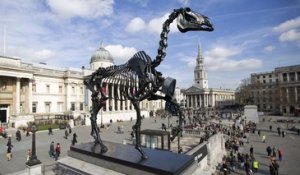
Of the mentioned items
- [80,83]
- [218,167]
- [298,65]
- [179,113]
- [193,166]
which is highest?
[298,65]

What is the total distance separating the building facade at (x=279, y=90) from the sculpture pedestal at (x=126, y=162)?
65.4 metres

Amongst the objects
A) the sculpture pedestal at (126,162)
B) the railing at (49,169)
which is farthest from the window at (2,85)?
the sculpture pedestal at (126,162)

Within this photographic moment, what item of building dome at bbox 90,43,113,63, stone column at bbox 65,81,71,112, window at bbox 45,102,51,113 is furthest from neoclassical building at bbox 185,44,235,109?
window at bbox 45,102,51,113

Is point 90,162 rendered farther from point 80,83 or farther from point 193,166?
point 80,83

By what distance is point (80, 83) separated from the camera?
168ft

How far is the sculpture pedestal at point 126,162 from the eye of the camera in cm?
532

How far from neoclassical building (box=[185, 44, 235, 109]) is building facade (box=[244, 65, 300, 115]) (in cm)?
3369

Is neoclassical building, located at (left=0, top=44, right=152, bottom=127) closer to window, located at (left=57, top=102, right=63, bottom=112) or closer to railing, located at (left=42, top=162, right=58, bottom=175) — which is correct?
window, located at (left=57, top=102, right=63, bottom=112)

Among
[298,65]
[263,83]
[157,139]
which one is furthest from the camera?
[263,83]

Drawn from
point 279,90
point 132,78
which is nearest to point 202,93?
point 279,90

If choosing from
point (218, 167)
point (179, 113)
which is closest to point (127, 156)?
point (179, 113)

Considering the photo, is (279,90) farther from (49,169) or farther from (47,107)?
(49,169)

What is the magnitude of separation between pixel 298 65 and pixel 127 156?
310 feet

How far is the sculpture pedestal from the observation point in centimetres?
532
